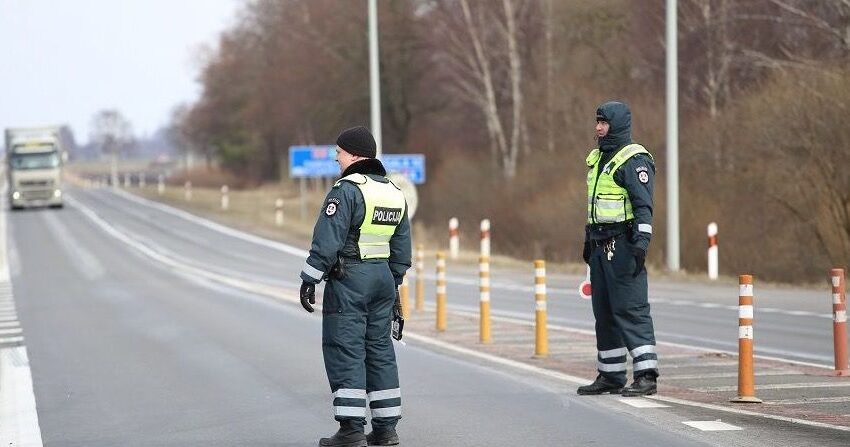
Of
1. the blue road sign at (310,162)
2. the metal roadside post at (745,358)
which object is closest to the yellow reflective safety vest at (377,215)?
the metal roadside post at (745,358)

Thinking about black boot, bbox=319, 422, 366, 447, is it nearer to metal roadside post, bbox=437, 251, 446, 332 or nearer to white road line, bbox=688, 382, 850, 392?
white road line, bbox=688, 382, 850, 392

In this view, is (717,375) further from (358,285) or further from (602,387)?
(358,285)

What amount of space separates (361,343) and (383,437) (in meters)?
0.57

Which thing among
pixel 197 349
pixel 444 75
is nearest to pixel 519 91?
pixel 444 75

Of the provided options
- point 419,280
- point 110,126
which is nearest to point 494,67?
point 419,280

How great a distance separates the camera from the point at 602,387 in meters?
11.7

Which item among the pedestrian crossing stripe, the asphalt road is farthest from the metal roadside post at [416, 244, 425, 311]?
the pedestrian crossing stripe

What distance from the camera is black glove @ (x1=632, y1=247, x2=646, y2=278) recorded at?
37.1 feet

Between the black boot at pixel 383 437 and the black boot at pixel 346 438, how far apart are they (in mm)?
163

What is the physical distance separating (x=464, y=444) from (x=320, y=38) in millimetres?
56474

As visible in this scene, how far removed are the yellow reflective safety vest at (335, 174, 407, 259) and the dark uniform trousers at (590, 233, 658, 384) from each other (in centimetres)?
251

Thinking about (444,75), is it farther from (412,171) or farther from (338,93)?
(412,171)

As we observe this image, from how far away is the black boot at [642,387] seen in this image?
11547mm

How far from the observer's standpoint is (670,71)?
28812 mm
